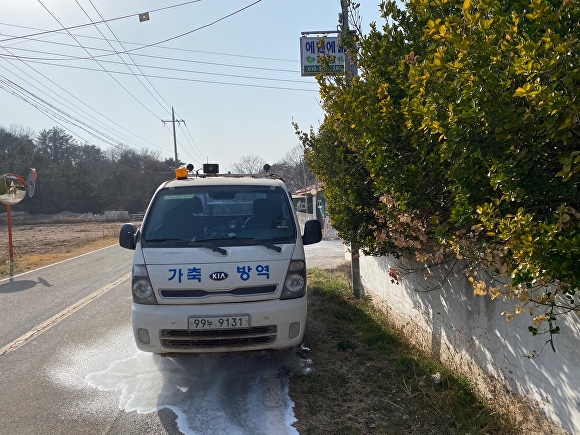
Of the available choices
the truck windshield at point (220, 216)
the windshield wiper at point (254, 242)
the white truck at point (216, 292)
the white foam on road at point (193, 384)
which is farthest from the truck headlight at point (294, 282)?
the white foam on road at point (193, 384)

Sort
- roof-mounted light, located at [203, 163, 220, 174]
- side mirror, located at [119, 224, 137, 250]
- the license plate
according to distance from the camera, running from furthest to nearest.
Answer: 1. roof-mounted light, located at [203, 163, 220, 174]
2. side mirror, located at [119, 224, 137, 250]
3. the license plate

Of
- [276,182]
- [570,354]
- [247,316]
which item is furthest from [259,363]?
[570,354]

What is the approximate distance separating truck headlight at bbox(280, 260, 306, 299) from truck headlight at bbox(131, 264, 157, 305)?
1.29 m

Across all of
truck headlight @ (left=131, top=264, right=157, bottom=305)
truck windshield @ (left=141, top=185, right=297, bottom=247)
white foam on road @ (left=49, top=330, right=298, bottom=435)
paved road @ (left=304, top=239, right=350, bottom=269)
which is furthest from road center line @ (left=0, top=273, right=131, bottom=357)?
paved road @ (left=304, top=239, right=350, bottom=269)

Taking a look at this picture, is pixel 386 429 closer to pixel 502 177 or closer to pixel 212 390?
pixel 212 390

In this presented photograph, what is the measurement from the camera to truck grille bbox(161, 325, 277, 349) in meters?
4.20

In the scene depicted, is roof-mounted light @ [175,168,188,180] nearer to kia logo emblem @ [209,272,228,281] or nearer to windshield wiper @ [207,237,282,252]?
windshield wiper @ [207,237,282,252]

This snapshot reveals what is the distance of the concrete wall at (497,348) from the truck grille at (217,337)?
1.76 metres

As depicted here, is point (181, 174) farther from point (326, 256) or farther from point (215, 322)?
point (326, 256)

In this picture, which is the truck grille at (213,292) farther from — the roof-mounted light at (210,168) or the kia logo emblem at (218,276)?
the roof-mounted light at (210,168)

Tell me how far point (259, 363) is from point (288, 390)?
0.78 metres

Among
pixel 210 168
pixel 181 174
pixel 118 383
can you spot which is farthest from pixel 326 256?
pixel 118 383

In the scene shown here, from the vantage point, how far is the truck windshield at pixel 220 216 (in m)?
4.70

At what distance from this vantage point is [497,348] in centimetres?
357
